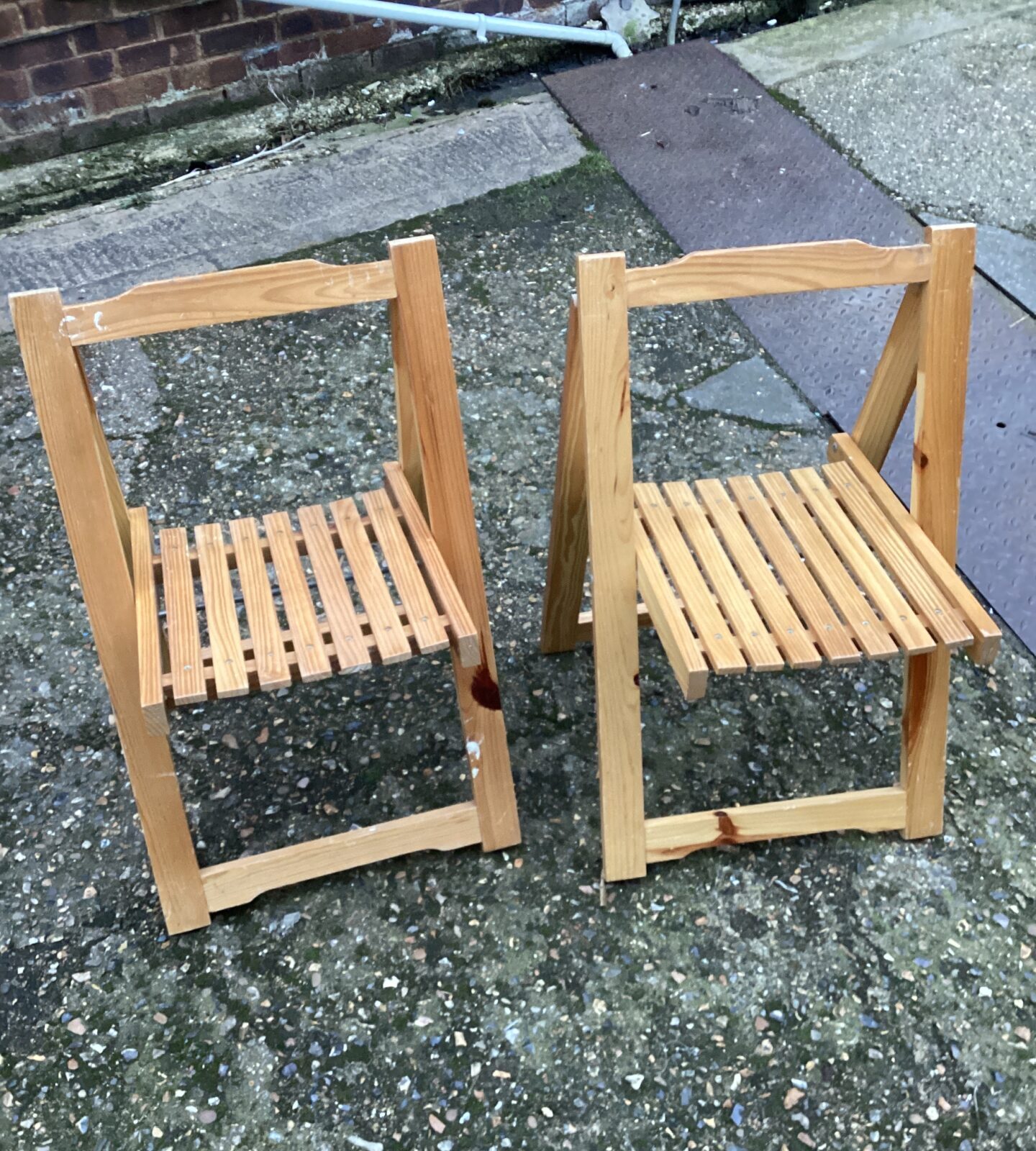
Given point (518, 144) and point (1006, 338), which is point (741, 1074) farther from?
point (518, 144)

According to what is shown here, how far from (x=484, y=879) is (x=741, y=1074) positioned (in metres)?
0.54

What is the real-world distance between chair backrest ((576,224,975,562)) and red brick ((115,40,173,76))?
9.20 ft

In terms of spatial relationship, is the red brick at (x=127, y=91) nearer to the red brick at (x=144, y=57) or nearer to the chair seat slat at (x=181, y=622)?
the red brick at (x=144, y=57)

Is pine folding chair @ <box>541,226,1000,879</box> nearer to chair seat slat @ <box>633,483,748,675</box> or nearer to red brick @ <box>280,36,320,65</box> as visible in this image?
chair seat slat @ <box>633,483,748,675</box>

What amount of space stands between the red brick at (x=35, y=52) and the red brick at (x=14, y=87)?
2 centimetres

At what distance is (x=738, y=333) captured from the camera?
3.36 metres

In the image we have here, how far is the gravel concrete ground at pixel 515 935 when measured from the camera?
69.6 inches

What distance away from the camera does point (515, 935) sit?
1.98 meters

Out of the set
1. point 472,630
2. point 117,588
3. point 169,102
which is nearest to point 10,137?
point 169,102

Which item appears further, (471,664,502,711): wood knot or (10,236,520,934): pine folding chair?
(471,664,502,711): wood knot

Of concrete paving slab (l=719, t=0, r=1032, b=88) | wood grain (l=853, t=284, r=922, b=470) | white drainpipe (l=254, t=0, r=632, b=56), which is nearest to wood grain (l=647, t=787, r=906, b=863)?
wood grain (l=853, t=284, r=922, b=470)

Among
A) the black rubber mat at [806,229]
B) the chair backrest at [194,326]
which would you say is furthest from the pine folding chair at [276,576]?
the black rubber mat at [806,229]

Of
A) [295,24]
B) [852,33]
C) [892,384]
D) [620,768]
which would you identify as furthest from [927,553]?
[852,33]

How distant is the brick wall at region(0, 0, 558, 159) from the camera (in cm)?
371
